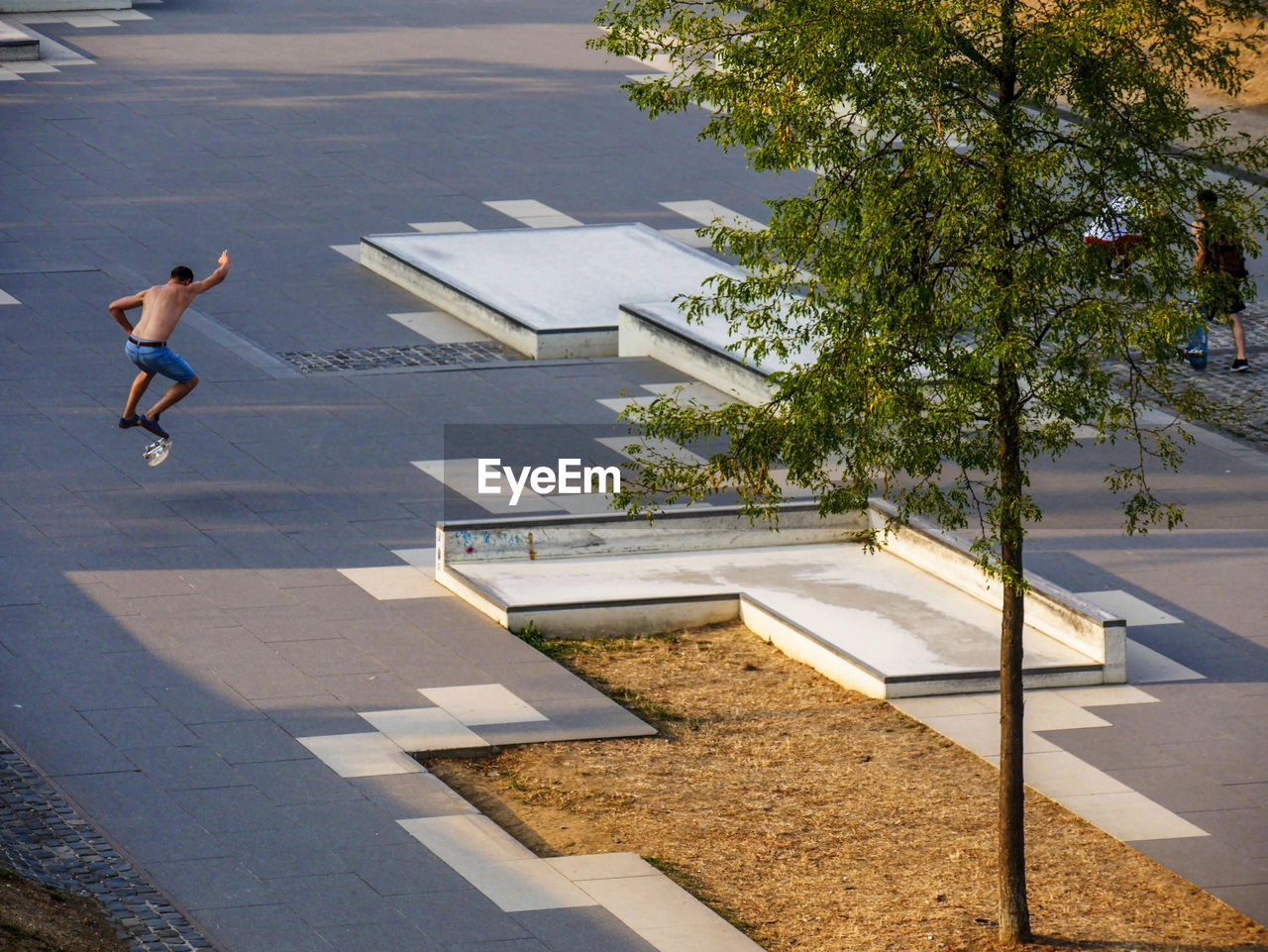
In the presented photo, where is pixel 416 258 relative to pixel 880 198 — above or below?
below

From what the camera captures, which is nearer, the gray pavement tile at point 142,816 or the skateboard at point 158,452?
the gray pavement tile at point 142,816

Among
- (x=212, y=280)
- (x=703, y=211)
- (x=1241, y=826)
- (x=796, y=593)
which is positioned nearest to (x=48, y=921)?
(x=1241, y=826)

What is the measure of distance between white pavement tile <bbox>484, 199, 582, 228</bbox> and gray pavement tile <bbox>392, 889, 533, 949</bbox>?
15.1 meters

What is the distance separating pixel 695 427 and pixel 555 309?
36.7 feet

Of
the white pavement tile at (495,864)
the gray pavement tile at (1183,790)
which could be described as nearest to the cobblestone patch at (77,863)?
the white pavement tile at (495,864)

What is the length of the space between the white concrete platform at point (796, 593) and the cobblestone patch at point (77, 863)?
12.2 feet

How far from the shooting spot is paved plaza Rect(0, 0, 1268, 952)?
9.91m

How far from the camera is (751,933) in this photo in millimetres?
9570

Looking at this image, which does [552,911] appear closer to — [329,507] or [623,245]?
[329,507]

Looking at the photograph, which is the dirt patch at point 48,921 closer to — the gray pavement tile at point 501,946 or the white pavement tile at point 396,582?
the gray pavement tile at point 501,946

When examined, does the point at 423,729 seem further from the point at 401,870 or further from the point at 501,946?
the point at 501,946

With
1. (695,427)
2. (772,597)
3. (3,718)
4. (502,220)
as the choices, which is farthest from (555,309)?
(695,427)

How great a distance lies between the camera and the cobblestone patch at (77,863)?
9.01 meters

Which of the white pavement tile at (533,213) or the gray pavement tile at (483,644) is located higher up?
the white pavement tile at (533,213)
